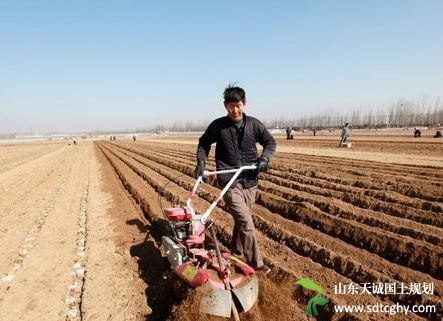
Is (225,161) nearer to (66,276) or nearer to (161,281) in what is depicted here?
(161,281)

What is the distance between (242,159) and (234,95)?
77cm

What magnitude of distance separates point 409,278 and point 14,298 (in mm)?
4695

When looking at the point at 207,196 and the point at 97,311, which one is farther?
the point at 207,196

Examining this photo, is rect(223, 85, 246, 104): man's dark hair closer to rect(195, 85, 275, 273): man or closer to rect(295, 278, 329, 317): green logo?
rect(195, 85, 275, 273): man

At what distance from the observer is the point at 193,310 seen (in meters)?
3.42

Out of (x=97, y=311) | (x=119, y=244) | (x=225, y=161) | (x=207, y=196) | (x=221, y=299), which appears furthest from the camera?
(x=207, y=196)

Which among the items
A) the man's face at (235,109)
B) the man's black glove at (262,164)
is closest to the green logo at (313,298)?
the man's black glove at (262,164)

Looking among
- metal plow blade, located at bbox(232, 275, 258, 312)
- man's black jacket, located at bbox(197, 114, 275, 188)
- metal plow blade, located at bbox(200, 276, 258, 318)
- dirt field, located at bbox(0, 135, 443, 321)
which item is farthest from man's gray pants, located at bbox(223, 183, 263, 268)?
metal plow blade, located at bbox(200, 276, 258, 318)

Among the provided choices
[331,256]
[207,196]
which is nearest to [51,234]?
[207,196]

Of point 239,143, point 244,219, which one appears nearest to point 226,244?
point 244,219

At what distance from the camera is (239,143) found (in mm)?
4285

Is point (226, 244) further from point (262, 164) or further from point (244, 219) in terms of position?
point (262, 164)

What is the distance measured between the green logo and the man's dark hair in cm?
223

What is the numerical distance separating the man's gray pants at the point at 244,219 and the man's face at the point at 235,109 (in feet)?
2.50
